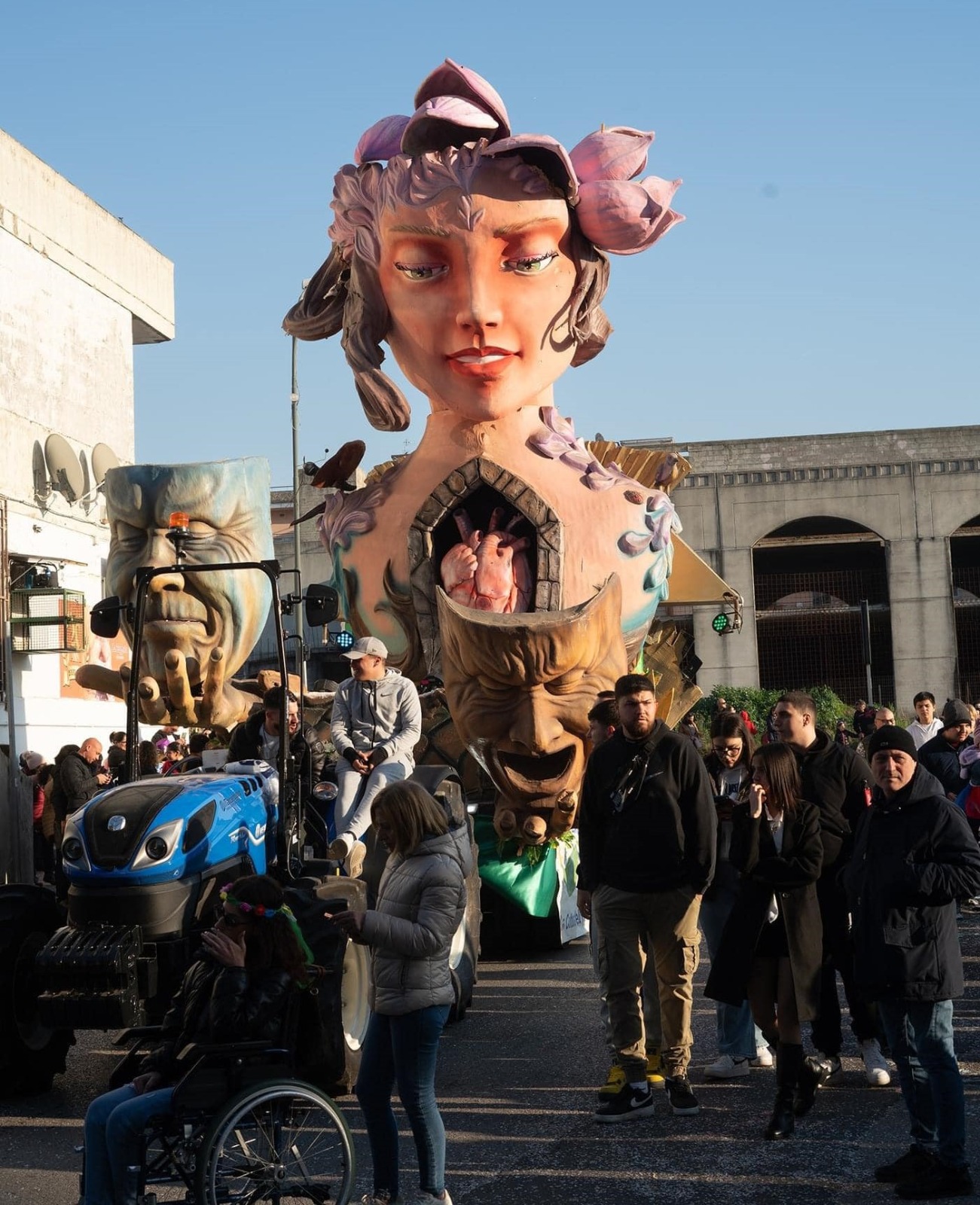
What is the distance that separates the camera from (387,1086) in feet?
18.6

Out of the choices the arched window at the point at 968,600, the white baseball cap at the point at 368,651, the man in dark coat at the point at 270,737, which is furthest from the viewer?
the arched window at the point at 968,600

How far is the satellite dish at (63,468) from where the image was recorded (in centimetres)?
2722

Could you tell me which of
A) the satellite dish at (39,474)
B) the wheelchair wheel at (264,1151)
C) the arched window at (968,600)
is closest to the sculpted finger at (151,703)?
the wheelchair wheel at (264,1151)

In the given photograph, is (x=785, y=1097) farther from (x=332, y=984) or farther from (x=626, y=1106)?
(x=332, y=984)

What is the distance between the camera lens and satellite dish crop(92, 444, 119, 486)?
29.0 m

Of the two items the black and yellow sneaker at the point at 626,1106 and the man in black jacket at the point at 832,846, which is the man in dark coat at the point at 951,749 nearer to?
the man in black jacket at the point at 832,846

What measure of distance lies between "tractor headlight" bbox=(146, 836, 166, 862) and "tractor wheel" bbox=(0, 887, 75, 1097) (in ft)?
3.12

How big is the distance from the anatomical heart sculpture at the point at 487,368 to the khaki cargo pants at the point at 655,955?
14.4 ft

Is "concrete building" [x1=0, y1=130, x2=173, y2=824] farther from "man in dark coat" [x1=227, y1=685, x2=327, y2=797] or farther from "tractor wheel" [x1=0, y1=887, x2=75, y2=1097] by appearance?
"tractor wheel" [x1=0, y1=887, x2=75, y2=1097]

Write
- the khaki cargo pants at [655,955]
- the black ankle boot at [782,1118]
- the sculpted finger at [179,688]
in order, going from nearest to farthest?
1. the black ankle boot at [782,1118]
2. the khaki cargo pants at [655,955]
3. the sculpted finger at [179,688]

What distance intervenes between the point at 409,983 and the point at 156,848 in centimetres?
219

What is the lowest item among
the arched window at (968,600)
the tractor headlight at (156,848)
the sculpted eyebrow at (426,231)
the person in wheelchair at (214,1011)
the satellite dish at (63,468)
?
the person in wheelchair at (214,1011)

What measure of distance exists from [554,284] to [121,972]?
293 inches

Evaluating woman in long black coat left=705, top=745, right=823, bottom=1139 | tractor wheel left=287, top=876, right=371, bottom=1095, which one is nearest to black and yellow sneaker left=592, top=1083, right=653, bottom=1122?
woman in long black coat left=705, top=745, right=823, bottom=1139
